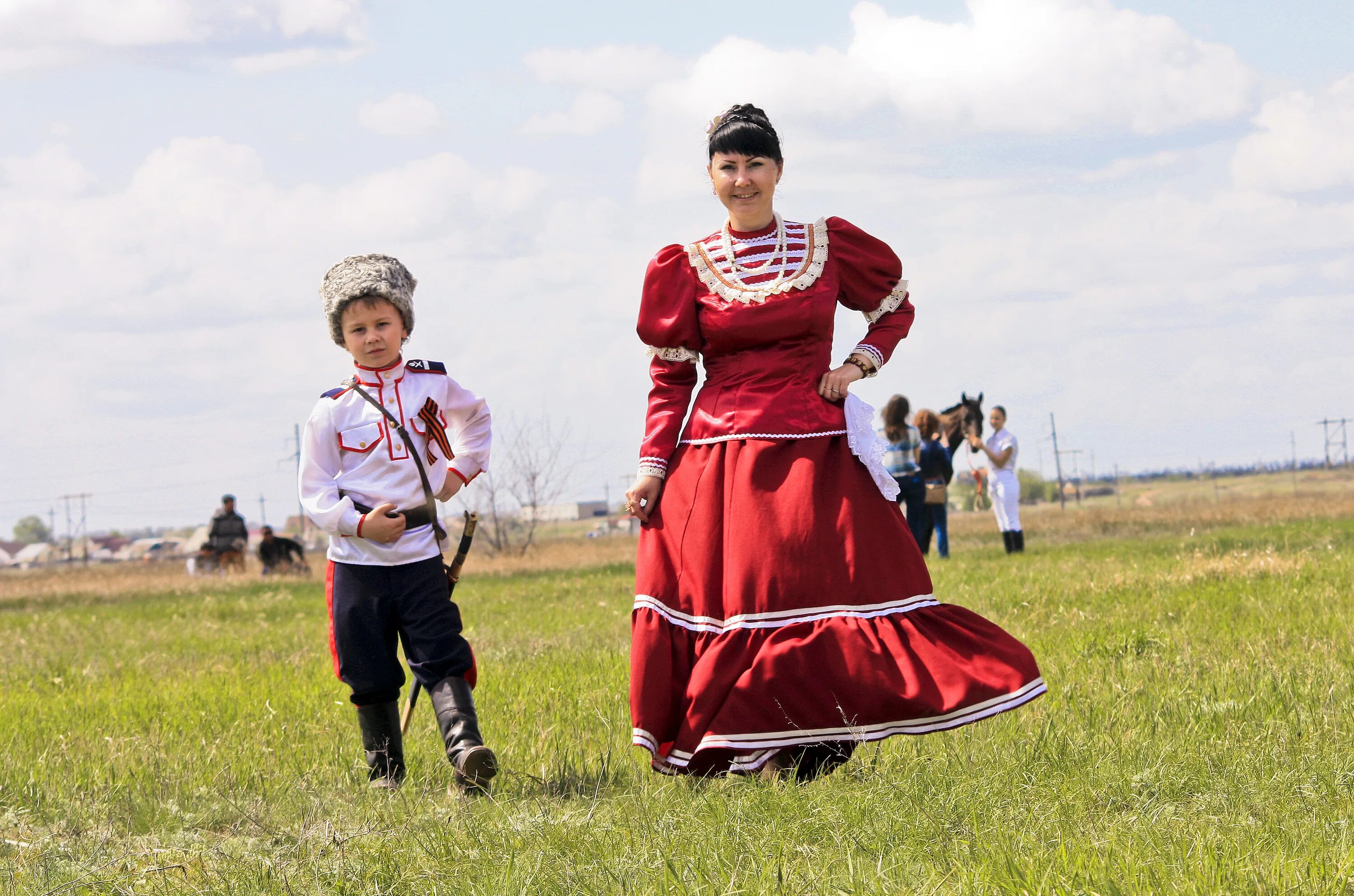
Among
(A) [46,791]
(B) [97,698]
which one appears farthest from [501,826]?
(B) [97,698]

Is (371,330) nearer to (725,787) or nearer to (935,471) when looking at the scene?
(725,787)

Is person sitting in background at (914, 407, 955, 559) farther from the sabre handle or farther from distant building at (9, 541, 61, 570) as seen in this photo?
distant building at (9, 541, 61, 570)

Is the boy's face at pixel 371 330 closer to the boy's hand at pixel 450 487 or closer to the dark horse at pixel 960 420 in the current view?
the boy's hand at pixel 450 487

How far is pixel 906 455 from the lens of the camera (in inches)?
603

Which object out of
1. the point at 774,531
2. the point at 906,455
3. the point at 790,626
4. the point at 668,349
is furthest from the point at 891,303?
the point at 906,455

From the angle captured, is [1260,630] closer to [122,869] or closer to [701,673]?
[701,673]

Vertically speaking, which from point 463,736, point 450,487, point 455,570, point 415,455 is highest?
point 415,455

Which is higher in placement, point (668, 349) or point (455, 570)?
point (668, 349)

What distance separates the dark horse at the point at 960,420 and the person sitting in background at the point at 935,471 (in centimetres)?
91

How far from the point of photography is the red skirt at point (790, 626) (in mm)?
4371

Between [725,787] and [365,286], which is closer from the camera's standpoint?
[725,787]

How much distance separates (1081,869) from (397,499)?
8.99ft

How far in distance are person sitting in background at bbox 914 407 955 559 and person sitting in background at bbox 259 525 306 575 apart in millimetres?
13345

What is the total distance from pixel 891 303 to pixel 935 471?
1233 centimetres
